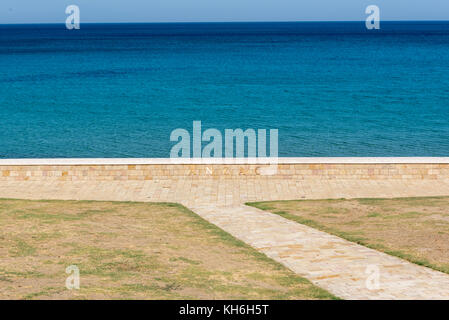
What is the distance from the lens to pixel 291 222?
15859 mm

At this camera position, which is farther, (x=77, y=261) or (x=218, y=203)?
(x=218, y=203)

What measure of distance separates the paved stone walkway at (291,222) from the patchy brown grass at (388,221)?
0.39 meters

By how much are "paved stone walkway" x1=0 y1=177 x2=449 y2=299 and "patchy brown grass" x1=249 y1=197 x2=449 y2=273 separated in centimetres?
39

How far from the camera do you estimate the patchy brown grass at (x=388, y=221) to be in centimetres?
1338

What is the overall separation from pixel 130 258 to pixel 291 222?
4749 millimetres

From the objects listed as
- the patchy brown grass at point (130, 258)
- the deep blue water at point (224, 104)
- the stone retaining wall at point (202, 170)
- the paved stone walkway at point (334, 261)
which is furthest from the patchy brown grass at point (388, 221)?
the deep blue water at point (224, 104)

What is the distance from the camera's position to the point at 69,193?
19141 mm

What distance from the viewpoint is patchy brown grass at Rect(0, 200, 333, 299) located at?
10.5 meters

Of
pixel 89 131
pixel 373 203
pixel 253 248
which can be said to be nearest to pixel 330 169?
pixel 373 203

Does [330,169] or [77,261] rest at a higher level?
[330,169]

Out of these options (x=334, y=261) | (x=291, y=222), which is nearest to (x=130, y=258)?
(x=334, y=261)

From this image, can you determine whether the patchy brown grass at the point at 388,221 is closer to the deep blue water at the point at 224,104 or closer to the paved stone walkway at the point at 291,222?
the paved stone walkway at the point at 291,222

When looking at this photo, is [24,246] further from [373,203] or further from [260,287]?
[373,203]

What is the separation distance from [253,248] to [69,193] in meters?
7.34
